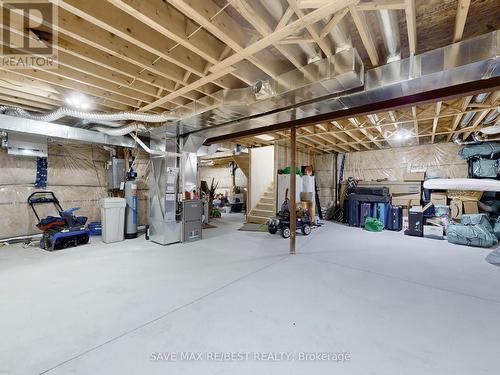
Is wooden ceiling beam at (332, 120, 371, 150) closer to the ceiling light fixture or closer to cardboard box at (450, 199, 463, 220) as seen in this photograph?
cardboard box at (450, 199, 463, 220)

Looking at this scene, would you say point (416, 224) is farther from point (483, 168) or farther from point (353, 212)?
point (483, 168)

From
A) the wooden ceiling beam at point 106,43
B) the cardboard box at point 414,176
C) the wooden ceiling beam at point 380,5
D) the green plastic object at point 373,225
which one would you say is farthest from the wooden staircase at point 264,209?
the wooden ceiling beam at point 380,5

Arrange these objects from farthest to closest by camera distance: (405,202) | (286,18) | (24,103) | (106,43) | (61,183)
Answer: (405,202)
(61,183)
(24,103)
(106,43)
(286,18)

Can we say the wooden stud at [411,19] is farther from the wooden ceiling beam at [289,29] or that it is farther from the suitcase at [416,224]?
the suitcase at [416,224]

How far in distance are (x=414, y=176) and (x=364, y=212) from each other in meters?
2.04

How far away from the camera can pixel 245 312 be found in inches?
84.6

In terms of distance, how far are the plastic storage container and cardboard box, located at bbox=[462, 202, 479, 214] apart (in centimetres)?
843

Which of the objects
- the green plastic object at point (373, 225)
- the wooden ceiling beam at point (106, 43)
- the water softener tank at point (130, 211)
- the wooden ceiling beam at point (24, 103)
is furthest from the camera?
the green plastic object at point (373, 225)

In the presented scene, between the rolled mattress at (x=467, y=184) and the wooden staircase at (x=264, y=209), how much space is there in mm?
4529

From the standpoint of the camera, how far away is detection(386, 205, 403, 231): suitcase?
20.8 ft

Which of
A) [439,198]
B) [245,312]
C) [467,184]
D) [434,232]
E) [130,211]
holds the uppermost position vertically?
[467,184]

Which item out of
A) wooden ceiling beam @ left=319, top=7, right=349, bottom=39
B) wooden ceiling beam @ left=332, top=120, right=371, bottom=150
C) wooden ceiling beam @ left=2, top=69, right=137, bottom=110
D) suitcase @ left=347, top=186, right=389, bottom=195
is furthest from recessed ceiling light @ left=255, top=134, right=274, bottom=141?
wooden ceiling beam @ left=319, top=7, right=349, bottom=39

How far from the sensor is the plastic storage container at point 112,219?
15.4 ft

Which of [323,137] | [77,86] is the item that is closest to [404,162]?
[323,137]
